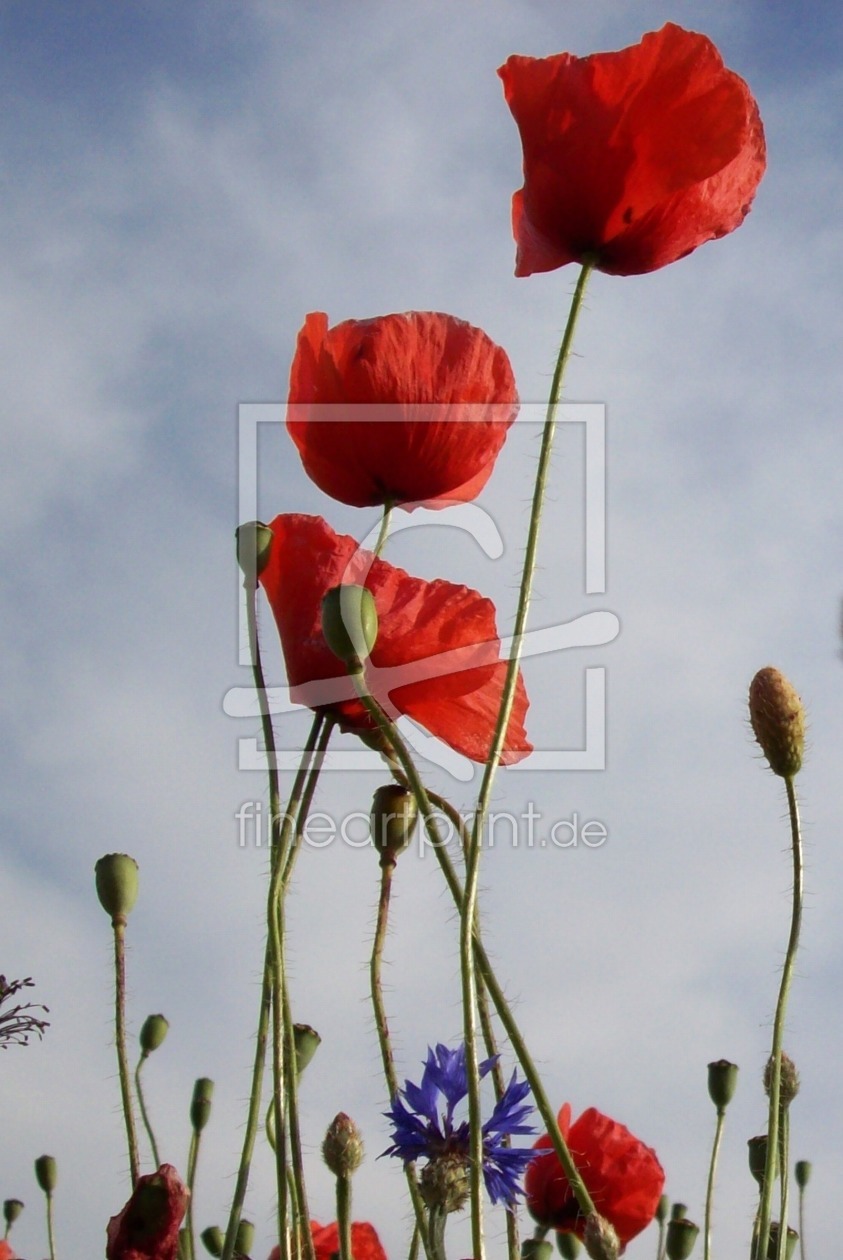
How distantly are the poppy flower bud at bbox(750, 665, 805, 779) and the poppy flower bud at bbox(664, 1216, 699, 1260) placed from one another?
1.00 m

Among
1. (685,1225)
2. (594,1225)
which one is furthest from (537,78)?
(685,1225)

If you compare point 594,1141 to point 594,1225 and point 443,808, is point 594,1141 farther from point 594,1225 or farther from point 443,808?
point 594,1225

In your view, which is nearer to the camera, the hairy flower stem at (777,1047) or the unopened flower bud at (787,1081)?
the hairy flower stem at (777,1047)

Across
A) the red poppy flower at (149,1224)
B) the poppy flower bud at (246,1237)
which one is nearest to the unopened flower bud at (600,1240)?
the red poppy flower at (149,1224)

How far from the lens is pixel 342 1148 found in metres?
1.47

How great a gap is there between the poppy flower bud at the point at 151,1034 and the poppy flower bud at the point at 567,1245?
716mm

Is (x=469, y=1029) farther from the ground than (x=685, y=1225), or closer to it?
farther from the ground

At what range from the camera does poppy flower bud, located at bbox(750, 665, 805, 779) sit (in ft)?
4.99

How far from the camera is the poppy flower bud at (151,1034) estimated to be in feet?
7.41

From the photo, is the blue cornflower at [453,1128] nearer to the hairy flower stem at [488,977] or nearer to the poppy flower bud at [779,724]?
the hairy flower stem at [488,977]

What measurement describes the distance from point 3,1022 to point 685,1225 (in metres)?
1.15

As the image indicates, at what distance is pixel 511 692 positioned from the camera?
1159mm

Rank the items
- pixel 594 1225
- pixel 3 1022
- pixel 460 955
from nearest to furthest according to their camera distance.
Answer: pixel 594 1225 → pixel 460 955 → pixel 3 1022

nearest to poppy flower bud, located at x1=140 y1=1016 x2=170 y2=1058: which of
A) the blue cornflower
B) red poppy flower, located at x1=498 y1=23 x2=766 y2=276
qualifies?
the blue cornflower
